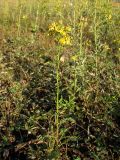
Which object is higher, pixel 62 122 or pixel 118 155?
pixel 62 122

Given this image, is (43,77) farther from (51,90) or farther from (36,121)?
(36,121)

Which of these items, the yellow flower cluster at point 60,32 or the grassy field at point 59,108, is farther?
the grassy field at point 59,108

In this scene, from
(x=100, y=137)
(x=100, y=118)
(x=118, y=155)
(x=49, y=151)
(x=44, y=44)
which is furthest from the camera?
(x=44, y=44)

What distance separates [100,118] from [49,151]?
88cm

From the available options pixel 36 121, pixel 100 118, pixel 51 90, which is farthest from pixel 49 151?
pixel 51 90

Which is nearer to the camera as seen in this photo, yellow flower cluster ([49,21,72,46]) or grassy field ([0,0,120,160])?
yellow flower cluster ([49,21,72,46])

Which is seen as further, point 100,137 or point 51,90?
point 51,90

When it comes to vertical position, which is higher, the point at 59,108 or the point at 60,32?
the point at 60,32

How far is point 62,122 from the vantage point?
3242mm

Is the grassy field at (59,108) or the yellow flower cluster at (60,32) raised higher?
the yellow flower cluster at (60,32)

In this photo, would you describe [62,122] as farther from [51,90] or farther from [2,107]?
[51,90]

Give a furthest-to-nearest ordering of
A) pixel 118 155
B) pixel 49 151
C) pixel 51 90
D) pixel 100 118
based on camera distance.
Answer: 1. pixel 51 90
2. pixel 100 118
3. pixel 118 155
4. pixel 49 151

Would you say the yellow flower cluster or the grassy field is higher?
the yellow flower cluster

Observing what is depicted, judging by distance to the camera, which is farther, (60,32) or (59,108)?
(59,108)
